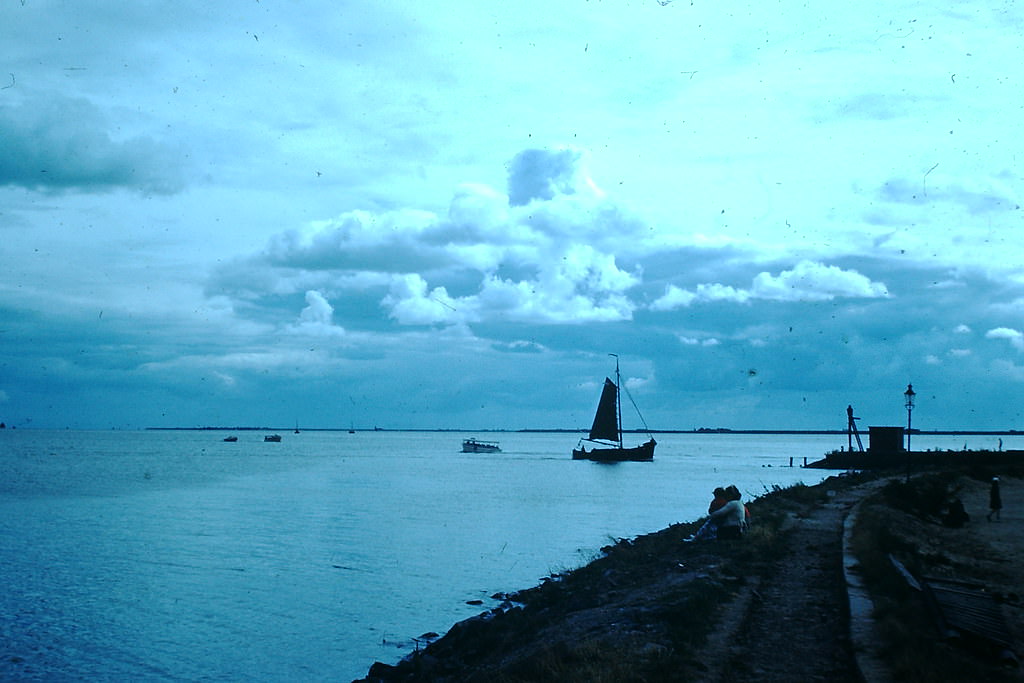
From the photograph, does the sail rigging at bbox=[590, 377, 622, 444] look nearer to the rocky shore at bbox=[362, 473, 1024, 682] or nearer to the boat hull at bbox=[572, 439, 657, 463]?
the boat hull at bbox=[572, 439, 657, 463]

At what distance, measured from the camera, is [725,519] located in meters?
22.8

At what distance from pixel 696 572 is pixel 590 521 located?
3295 cm

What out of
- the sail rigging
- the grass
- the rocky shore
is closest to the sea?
the rocky shore

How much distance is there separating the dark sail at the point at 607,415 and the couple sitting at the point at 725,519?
9139 centimetres

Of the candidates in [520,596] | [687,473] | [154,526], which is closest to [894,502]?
[520,596]

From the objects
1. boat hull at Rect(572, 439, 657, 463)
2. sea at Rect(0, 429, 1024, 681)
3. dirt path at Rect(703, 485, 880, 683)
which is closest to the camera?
dirt path at Rect(703, 485, 880, 683)

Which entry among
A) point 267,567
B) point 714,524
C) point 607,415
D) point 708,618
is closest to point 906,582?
point 708,618

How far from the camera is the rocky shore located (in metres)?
11.9

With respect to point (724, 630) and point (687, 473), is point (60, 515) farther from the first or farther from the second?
point (687, 473)

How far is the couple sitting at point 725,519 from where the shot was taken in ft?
74.7

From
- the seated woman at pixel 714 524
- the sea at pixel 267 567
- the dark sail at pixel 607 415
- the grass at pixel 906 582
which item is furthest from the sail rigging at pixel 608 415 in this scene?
the seated woman at pixel 714 524

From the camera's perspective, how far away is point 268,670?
20.9 meters

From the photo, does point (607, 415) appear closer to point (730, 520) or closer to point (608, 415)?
point (608, 415)

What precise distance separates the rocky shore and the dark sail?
85.3m
